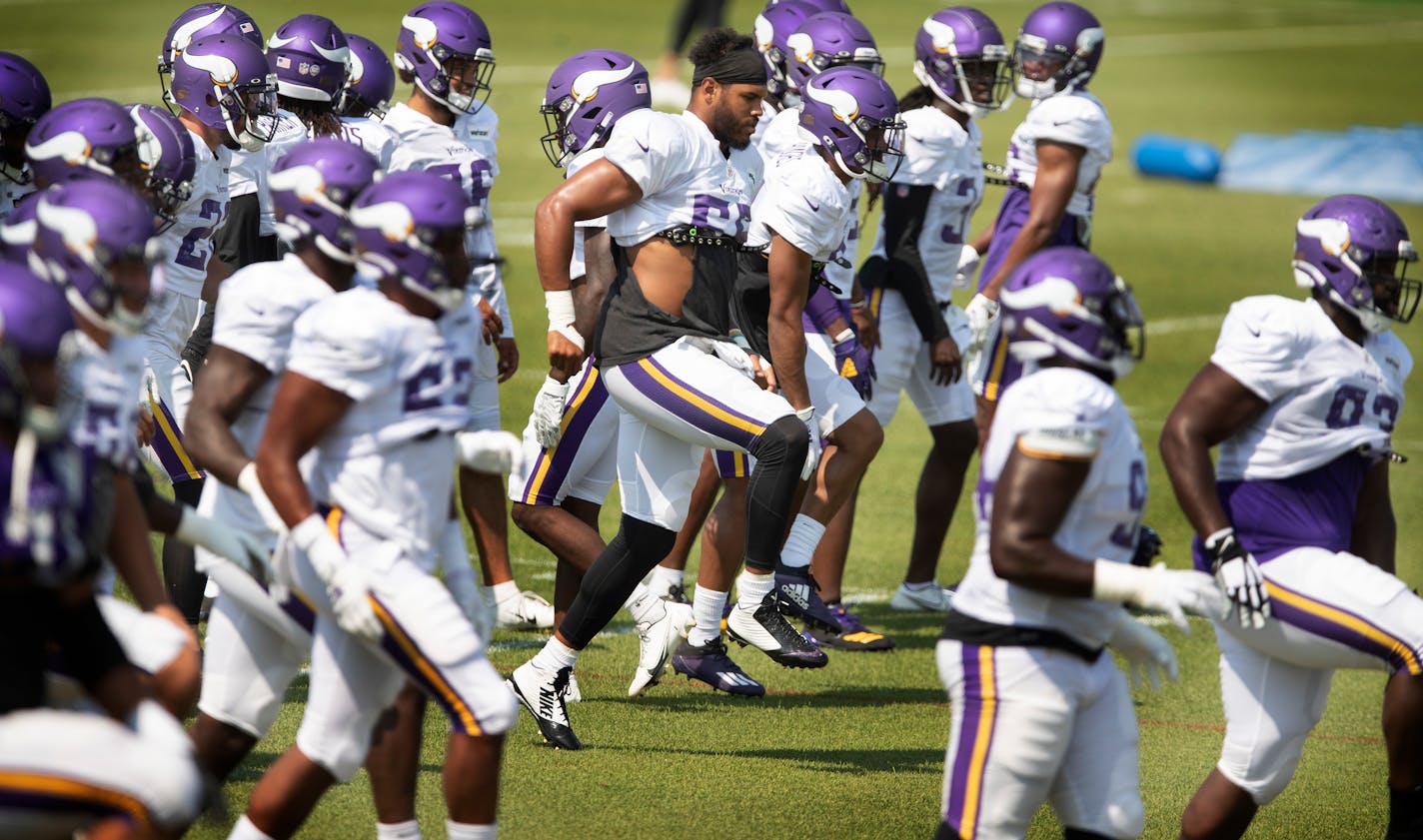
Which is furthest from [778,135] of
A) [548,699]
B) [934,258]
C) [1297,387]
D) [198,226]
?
[1297,387]

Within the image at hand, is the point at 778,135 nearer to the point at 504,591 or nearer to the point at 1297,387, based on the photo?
the point at 504,591

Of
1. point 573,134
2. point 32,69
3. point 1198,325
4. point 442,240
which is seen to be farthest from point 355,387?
point 1198,325

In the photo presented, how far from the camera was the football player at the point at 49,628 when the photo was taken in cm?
329

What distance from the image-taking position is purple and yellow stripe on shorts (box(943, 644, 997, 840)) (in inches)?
160

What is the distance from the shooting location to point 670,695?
673cm

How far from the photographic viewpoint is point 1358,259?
192 inches

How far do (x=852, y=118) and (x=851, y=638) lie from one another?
2175 mm

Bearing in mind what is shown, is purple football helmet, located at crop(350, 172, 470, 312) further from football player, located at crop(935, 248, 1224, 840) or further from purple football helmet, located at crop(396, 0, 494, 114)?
purple football helmet, located at crop(396, 0, 494, 114)

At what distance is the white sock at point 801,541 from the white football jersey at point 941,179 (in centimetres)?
137

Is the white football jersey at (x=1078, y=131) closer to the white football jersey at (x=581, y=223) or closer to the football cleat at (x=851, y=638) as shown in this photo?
the white football jersey at (x=581, y=223)

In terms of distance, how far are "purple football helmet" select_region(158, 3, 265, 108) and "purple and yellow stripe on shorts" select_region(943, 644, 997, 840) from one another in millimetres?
4083

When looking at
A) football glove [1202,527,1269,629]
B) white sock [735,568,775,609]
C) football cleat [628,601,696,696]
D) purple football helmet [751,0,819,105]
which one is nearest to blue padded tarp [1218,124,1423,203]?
purple football helmet [751,0,819,105]

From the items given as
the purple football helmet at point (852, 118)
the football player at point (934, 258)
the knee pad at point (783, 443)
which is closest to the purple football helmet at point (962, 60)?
the football player at point (934, 258)

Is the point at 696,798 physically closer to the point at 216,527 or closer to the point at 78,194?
the point at 216,527
